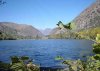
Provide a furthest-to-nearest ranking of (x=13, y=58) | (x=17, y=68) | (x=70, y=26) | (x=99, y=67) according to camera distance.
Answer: (x=13, y=58)
(x=17, y=68)
(x=99, y=67)
(x=70, y=26)

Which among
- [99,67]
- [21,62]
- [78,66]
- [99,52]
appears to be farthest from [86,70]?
Answer: [21,62]

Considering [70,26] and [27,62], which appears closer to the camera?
[70,26]

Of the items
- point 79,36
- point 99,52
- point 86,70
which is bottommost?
point 86,70

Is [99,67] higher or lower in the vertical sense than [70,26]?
lower

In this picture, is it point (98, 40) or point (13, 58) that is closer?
point (98, 40)

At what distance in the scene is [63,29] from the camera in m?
2.53

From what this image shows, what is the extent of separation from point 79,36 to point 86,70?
0.65m

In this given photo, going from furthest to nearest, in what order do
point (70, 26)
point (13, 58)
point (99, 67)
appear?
point (13, 58), point (99, 67), point (70, 26)

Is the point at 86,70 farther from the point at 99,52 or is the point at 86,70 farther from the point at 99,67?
the point at 99,52

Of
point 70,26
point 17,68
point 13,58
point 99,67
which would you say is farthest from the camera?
point 13,58

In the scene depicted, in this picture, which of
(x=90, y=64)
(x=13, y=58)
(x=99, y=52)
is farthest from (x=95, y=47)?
(x=13, y=58)

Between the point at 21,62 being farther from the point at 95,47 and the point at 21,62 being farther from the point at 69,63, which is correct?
the point at 95,47

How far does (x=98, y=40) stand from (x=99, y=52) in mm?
142

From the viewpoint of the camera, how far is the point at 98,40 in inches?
100
